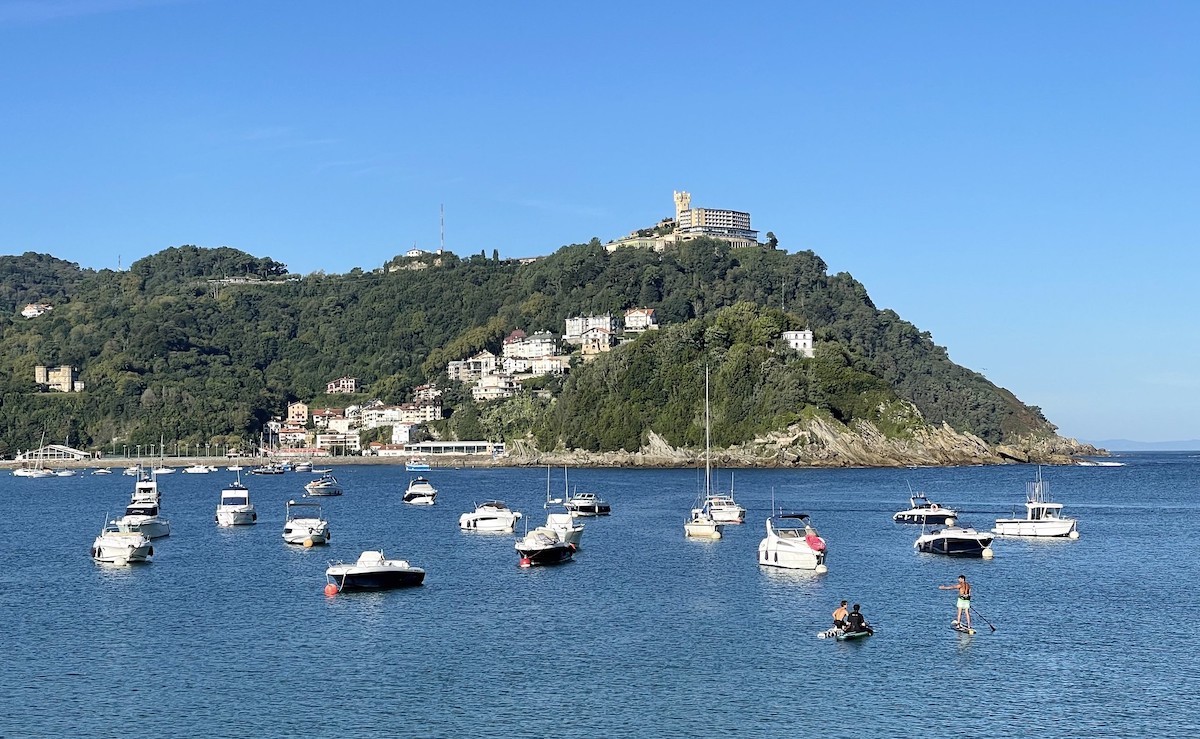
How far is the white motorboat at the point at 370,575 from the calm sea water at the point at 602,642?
0.65 m

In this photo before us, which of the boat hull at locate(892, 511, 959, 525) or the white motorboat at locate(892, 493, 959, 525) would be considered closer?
the boat hull at locate(892, 511, 959, 525)

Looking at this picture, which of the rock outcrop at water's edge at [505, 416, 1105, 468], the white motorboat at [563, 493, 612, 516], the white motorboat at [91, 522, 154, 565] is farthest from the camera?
the rock outcrop at water's edge at [505, 416, 1105, 468]

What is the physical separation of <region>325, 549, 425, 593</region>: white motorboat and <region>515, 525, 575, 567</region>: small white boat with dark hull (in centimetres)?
891

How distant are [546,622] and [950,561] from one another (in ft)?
84.5

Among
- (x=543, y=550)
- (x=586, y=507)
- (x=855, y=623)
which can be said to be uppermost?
(x=586, y=507)

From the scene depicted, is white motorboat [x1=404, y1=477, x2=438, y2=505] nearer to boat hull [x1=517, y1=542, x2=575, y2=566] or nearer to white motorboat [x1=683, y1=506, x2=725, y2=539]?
white motorboat [x1=683, y1=506, x2=725, y2=539]

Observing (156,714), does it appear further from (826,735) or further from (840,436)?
(840,436)

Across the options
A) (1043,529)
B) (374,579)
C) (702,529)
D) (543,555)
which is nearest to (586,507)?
(702,529)

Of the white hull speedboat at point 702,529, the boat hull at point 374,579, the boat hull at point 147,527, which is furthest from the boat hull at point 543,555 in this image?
the boat hull at point 147,527

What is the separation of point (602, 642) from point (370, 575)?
46.2 feet

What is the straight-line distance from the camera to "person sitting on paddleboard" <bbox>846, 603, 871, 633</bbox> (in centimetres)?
Result: 4356

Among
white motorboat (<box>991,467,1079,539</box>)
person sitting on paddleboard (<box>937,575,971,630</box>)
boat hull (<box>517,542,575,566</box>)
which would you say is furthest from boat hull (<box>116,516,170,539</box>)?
white motorboat (<box>991,467,1079,539</box>)

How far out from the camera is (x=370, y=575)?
180ft

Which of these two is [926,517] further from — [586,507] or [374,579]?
[374,579]
